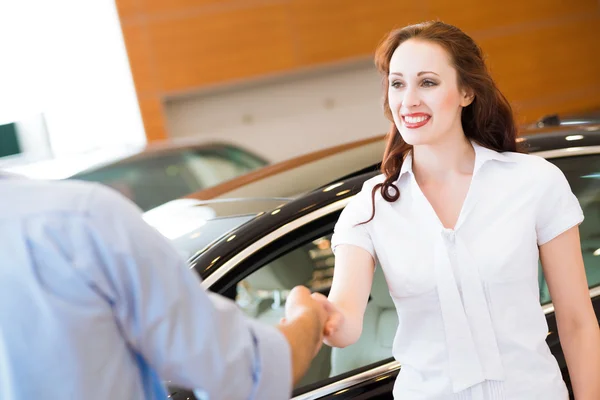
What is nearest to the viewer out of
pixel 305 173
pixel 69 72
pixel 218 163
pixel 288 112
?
pixel 305 173

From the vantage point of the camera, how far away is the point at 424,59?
6.72 ft

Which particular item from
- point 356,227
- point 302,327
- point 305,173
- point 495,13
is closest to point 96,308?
point 302,327

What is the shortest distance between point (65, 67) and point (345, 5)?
9.77 feet

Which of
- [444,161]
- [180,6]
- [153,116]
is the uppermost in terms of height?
[180,6]

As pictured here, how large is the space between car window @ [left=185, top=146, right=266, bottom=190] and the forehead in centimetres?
319

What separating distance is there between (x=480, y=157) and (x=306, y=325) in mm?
625

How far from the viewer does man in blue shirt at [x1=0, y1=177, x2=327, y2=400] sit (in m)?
1.28

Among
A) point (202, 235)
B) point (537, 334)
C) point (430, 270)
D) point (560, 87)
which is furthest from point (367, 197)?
point (560, 87)

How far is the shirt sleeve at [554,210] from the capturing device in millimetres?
1925

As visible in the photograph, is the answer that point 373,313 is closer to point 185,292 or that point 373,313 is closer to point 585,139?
point 585,139

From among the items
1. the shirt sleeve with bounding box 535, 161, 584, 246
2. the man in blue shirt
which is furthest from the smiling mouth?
the man in blue shirt

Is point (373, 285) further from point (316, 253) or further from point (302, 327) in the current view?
point (302, 327)

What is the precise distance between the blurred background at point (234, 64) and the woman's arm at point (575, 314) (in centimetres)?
656

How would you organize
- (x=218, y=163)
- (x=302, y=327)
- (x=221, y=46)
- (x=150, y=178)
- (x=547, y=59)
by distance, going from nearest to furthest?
(x=302, y=327)
(x=150, y=178)
(x=218, y=163)
(x=221, y=46)
(x=547, y=59)
